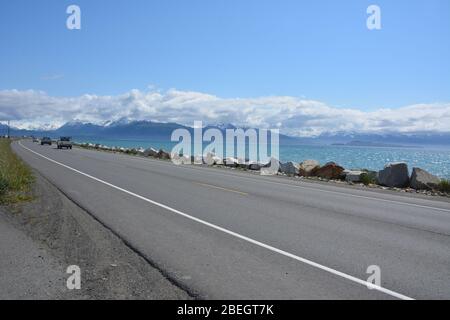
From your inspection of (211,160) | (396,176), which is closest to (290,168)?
(396,176)

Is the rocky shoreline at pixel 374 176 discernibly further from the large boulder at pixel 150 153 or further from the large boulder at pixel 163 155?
the large boulder at pixel 150 153

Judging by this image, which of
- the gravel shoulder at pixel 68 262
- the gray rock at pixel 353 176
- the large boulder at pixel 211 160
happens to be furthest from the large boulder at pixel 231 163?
the gravel shoulder at pixel 68 262

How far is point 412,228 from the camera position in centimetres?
1050

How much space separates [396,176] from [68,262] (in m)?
19.7

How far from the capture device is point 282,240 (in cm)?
873

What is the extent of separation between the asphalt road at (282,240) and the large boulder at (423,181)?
665 cm

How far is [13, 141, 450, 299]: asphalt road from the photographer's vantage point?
6.19 m

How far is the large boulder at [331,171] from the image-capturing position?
27641 millimetres

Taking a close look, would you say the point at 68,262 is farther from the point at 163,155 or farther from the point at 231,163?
the point at 163,155

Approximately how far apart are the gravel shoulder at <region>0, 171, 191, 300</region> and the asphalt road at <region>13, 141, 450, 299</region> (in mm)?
314

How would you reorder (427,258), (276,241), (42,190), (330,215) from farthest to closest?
(42,190) → (330,215) → (276,241) → (427,258)
